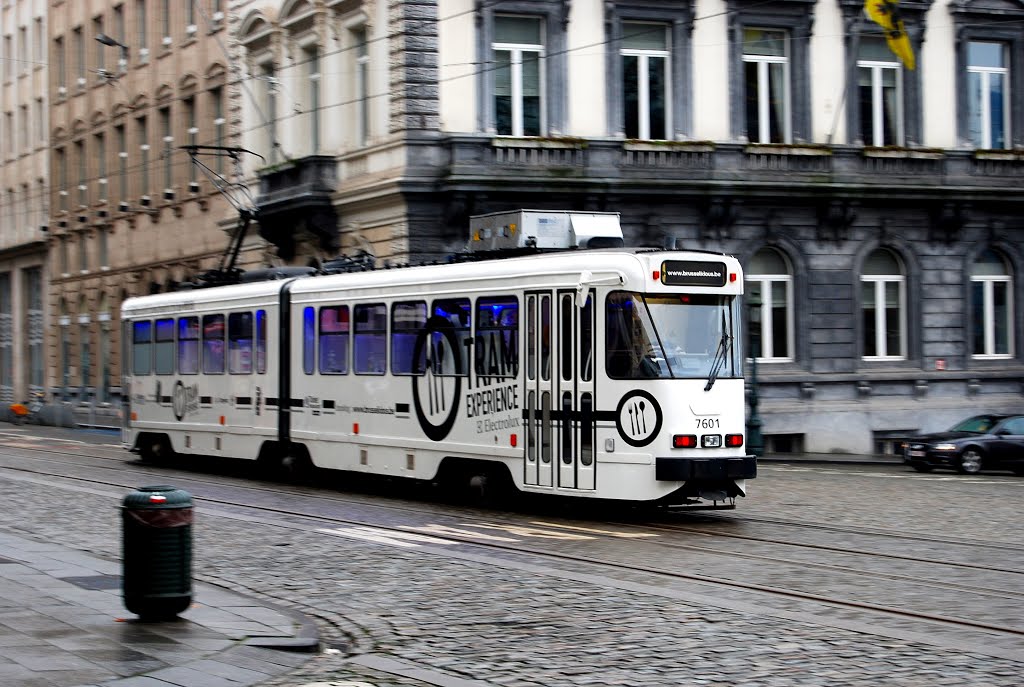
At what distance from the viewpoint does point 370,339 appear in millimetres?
21734

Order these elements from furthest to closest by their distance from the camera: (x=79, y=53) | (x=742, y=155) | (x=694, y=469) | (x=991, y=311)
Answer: (x=79, y=53) < (x=991, y=311) < (x=742, y=155) < (x=694, y=469)

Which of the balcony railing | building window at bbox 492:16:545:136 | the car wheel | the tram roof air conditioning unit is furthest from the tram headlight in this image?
building window at bbox 492:16:545:136

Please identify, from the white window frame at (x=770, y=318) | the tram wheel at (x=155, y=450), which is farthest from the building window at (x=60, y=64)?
the white window frame at (x=770, y=318)

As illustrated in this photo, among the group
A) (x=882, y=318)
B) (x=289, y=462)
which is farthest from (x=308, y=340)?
(x=882, y=318)

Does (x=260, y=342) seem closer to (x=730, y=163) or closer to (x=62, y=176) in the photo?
(x=730, y=163)

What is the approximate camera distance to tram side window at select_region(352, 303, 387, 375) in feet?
70.2

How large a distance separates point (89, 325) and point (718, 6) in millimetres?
28902

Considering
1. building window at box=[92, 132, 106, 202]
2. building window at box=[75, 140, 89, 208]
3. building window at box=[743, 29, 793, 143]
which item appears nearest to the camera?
building window at box=[743, 29, 793, 143]

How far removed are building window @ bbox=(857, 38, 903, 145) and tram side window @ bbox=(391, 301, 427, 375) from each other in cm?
1815

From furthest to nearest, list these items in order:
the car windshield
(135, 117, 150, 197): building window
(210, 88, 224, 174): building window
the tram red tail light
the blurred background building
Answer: (135, 117, 150, 197): building window < (210, 88, 224, 174): building window < the blurred background building < the car windshield < the tram red tail light

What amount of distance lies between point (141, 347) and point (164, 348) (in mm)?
1285

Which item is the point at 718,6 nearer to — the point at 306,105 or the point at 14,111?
the point at 306,105

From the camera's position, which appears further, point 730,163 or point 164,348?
point 730,163

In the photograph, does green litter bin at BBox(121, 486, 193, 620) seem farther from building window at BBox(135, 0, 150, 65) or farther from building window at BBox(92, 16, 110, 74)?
building window at BBox(92, 16, 110, 74)
